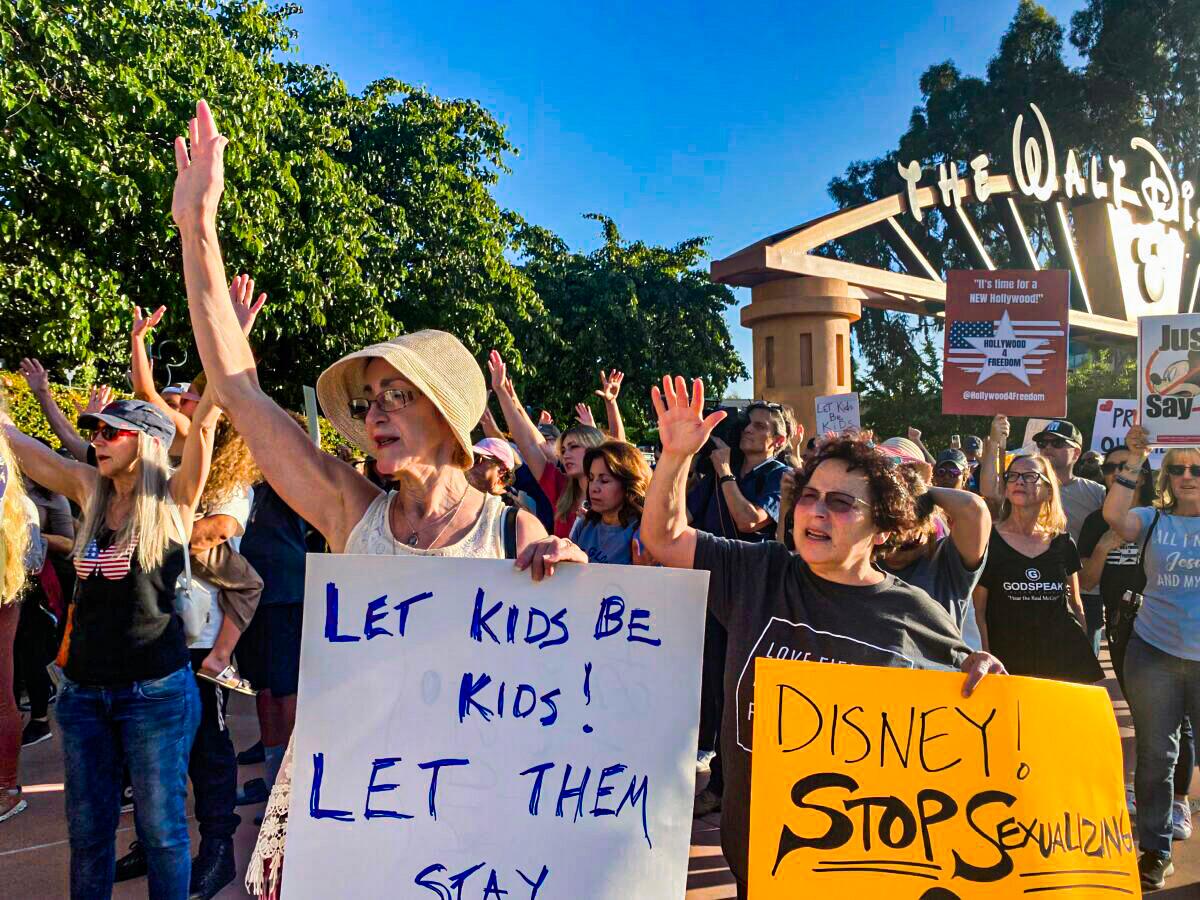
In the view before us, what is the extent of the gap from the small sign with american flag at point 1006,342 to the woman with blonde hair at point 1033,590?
2.66m

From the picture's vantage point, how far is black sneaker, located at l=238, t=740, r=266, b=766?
16.4 ft

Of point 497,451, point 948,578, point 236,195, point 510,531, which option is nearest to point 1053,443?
point 948,578

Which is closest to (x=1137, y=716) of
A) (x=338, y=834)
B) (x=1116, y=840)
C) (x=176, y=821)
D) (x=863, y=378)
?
(x=1116, y=840)

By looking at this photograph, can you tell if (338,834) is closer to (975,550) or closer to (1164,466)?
(975,550)

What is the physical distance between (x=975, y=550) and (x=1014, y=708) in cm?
106

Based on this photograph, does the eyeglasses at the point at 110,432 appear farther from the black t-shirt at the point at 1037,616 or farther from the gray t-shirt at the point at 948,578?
the black t-shirt at the point at 1037,616

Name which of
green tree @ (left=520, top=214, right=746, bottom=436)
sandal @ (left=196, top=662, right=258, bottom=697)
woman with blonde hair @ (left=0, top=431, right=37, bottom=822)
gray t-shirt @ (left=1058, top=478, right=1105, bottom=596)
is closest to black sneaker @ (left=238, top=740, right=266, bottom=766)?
woman with blonde hair @ (left=0, top=431, right=37, bottom=822)

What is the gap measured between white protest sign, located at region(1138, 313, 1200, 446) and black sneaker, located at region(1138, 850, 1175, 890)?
11.1 ft

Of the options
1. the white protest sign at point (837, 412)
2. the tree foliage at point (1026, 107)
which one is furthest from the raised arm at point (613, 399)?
the tree foliage at point (1026, 107)

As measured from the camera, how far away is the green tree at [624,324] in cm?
2328

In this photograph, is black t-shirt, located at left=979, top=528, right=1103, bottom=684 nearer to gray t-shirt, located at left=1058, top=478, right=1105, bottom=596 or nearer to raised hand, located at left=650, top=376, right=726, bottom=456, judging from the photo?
gray t-shirt, located at left=1058, top=478, right=1105, bottom=596

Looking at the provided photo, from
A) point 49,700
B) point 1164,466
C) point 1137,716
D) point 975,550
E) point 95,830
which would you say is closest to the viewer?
point 95,830

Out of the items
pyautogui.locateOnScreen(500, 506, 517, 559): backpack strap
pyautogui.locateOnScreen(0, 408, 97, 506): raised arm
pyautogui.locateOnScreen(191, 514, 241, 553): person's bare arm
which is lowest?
pyautogui.locateOnScreen(191, 514, 241, 553): person's bare arm

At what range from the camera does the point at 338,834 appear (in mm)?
1606
